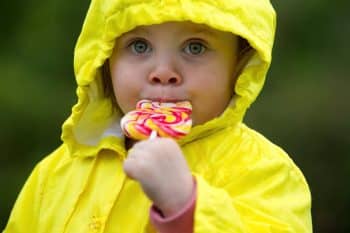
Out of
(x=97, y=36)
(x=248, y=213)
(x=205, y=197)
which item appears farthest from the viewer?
(x=97, y=36)

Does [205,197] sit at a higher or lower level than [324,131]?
higher

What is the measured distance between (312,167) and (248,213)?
285 centimetres

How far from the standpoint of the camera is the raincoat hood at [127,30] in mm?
2980

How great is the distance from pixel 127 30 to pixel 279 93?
2.85 m

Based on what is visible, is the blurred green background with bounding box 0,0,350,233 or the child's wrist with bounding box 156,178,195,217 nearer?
the child's wrist with bounding box 156,178,195,217

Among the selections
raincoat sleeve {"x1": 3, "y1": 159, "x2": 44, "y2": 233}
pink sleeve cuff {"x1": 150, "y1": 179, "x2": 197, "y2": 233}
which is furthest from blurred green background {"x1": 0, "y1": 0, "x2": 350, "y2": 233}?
pink sleeve cuff {"x1": 150, "y1": 179, "x2": 197, "y2": 233}

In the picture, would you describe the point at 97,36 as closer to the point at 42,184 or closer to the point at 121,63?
the point at 121,63

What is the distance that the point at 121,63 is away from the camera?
307 centimetres

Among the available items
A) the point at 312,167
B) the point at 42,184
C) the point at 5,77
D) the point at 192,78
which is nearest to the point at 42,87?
Answer: the point at 5,77

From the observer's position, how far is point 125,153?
10.3ft

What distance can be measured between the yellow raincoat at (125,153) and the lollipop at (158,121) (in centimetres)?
12

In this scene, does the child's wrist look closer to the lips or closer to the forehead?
the lips

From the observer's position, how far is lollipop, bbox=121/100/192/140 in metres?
2.90

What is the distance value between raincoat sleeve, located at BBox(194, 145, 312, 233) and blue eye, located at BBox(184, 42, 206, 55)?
0.29 m
